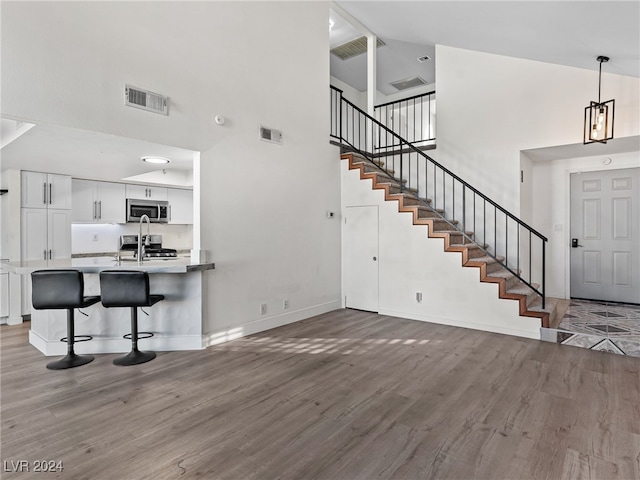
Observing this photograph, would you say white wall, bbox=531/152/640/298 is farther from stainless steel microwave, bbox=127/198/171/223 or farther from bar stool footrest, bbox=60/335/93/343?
stainless steel microwave, bbox=127/198/171/223

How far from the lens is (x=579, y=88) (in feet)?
17.4

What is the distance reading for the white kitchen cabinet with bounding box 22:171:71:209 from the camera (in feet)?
17.7

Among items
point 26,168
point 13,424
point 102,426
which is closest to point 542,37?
point 102,426

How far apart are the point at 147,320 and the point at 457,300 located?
411 cm

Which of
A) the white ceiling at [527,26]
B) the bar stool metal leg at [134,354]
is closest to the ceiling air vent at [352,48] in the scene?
the white ceiling at [527,26]

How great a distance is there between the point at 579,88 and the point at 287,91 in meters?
4.34

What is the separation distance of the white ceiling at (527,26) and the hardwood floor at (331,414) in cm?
319

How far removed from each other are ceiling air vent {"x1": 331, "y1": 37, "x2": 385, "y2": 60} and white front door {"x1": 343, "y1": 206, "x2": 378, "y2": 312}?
13.2 feet

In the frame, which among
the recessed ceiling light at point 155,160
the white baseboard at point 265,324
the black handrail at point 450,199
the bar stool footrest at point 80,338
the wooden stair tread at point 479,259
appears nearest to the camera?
the bar stool footrest at point 80,338

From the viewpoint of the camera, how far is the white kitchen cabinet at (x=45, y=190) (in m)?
5.41

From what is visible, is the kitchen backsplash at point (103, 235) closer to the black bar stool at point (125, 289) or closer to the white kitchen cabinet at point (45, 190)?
the white kitchen cabinet at point (45, 190)

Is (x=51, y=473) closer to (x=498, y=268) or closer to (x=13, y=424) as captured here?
(x=13, y=424)

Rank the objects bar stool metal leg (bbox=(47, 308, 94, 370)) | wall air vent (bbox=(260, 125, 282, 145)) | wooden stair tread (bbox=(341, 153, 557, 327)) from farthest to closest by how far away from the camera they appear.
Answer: wall air vent (bbox=(260, 125, 282, 145)), wooden stair tread (bbox=(341, 153, 557, 327)), bar stool metal leg (bbox=(47, 308, 94, 370))

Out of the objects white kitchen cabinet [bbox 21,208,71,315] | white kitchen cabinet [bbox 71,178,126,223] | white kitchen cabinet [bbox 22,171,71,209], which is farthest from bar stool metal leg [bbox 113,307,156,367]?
white kitchen cabinet [bbox 71,178,126,223]
